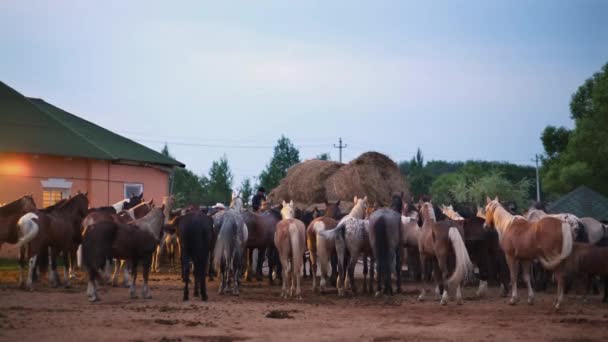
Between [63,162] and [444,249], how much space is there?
61.5 feet

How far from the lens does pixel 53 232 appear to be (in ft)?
59.5

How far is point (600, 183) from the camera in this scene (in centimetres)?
4866

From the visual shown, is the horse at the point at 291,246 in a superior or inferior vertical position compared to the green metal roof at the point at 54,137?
inferior

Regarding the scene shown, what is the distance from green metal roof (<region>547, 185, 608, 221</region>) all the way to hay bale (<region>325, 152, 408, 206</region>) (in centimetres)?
591

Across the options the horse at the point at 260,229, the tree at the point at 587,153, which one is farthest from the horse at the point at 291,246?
the tree at the point at 587,153

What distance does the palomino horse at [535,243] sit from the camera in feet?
47.9

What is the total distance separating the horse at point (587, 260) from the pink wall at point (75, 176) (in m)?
20.2

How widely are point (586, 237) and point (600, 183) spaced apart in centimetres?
3274

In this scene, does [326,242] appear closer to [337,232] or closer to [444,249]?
[337,232]

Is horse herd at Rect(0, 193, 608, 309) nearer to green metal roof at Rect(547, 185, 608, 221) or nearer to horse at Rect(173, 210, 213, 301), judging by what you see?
horse at Rect(173, 210, 213, 301)

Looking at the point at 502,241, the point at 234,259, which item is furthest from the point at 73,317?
the point at 502,241

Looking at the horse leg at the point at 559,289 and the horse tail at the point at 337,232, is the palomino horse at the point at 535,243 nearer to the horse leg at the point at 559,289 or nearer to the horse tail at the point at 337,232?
the horse leg at the point at 559,289

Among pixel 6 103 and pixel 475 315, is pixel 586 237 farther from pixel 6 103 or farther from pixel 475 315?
pixel 6 103

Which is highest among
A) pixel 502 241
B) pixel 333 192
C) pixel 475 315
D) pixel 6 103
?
pixel 6 103
